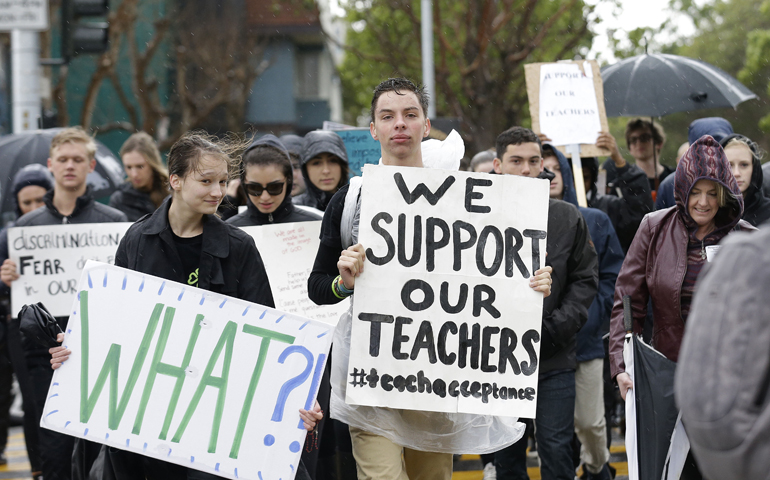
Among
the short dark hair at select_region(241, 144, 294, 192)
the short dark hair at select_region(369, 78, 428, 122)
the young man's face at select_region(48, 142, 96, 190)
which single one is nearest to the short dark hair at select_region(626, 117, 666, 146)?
the short dark hair at select_region(241, 144, 294, 192)

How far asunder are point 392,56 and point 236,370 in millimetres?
16262

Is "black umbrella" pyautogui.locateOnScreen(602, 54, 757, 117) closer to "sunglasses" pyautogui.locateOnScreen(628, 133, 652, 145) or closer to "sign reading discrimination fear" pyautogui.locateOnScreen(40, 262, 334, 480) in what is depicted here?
"sunglasses" pyautogui.locateOnScreen(628, 133, 652, 145)

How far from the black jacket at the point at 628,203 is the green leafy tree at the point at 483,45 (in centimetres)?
914

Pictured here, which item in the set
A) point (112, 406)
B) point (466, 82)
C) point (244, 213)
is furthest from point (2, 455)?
point (466, 82)

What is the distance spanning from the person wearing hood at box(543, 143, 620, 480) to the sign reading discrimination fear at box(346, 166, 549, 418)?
195 cm

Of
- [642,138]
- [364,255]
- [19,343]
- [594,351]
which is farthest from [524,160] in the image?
[19,343]

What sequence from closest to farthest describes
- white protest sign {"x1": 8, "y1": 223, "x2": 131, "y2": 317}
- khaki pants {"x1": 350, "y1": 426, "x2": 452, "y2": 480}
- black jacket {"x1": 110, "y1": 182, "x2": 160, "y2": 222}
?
1. khaki pants {"x1": 350, "y1": 426, "x2": 452, "y2": 480}
2. white protest sign {"x1": 8, "y1": 223, "x2": 131, "y2": 317}
3. black jacket {"x1": 110, "y1": 182, "x2": 160, "y2": 222}

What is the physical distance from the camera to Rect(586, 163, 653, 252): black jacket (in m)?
6.61

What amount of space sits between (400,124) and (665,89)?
13.8 feet

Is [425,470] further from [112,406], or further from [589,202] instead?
[589,202]

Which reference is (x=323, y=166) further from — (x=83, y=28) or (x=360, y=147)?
(x=83, y=28)

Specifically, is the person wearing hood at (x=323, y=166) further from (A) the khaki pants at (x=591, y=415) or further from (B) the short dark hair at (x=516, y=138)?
(A) the khaki pants at (x=591, y=415)

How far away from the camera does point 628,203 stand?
6.66m

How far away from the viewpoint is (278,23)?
32.9m
